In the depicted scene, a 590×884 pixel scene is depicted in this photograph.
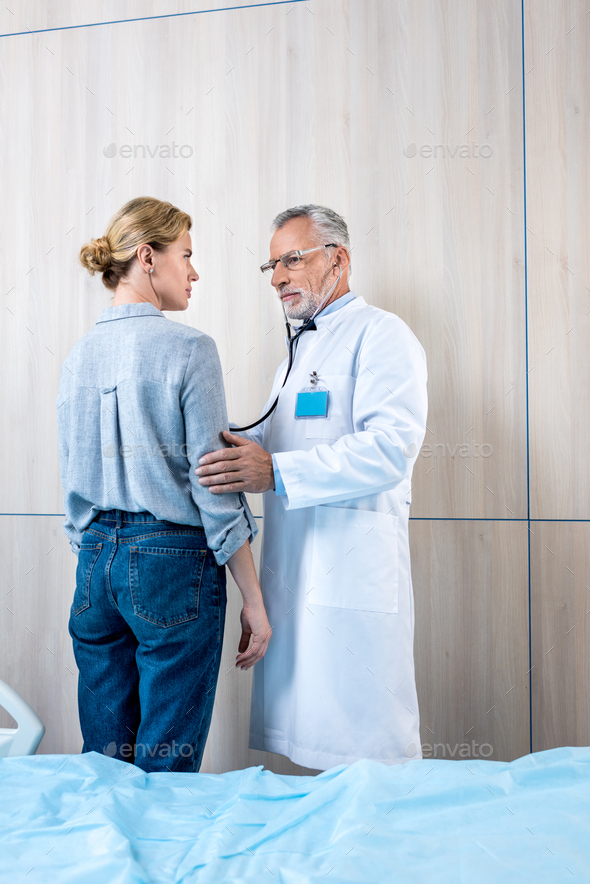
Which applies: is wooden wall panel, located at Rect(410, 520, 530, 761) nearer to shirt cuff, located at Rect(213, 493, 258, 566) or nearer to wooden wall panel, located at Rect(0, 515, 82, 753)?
shirt cuff, located at Rect(213, 493, 258, 566)

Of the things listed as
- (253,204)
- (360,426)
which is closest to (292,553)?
(360,426)

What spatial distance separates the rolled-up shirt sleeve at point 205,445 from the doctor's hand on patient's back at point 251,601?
0.09 metres

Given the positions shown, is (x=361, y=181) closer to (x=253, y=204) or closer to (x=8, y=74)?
(x=253, y=204)

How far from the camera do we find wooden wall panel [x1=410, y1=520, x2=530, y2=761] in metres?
1.88

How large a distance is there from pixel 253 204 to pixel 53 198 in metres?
0.71

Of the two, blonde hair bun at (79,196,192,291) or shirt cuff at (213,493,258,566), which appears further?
blonde hair bun at (79,196,192,291)

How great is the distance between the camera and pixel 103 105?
84.8 inches

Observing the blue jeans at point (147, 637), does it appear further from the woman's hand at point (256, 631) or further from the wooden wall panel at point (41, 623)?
the wooden wall panel at point (41, 623)

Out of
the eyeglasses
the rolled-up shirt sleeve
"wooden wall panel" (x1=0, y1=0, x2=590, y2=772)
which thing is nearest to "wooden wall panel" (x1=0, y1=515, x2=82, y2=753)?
"wooden wall panel" (x1=0, y1=0, x2=590, y2=772)

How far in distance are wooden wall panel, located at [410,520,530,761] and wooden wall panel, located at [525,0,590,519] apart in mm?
197

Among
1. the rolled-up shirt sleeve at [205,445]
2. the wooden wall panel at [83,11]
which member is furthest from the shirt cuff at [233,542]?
the wooden wall panel at [83,11]

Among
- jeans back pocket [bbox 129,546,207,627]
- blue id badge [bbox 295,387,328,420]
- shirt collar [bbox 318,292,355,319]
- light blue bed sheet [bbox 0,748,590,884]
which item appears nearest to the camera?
light blue bed sheet [bbox 0,748,590,884]

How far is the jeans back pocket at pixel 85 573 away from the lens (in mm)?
1293

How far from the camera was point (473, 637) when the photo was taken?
190 centimetres
